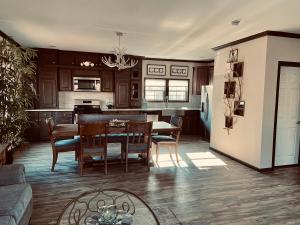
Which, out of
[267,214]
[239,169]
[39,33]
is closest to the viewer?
[267,214]

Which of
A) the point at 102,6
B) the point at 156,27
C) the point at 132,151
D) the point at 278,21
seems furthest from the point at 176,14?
the point at 132,151

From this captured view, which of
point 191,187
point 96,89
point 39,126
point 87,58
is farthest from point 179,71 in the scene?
point 191,187

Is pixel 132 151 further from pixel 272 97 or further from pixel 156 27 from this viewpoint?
pixel 272 97

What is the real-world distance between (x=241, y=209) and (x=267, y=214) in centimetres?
29

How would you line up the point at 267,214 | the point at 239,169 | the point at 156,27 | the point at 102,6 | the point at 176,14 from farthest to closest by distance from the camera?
1. the point at 239,169
2. the point at 156,27
3. the point at 176,14
4. the point at 102,6
5. the point at 267,214

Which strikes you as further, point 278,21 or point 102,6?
point 278,21

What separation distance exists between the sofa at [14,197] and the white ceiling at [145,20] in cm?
213

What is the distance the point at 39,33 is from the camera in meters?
4.75

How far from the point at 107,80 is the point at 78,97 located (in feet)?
3.33

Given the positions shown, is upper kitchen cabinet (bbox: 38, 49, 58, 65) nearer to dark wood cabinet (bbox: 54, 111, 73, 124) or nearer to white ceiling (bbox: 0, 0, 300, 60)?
white ceiling (bbox: 0, 0, 300, 60)

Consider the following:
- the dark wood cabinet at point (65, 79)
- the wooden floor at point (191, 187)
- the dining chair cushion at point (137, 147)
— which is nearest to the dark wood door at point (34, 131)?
the dark wood cabinet at point (65, 79)

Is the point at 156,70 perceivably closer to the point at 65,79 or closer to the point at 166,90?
the point at 166,90

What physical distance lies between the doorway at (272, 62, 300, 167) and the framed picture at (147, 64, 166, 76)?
4207 mm

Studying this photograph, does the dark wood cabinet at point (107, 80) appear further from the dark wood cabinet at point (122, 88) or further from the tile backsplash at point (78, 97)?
the tile backsplash at point (78, 97)
